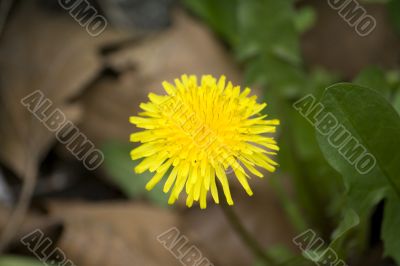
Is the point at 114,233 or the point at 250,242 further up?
the point at 114,233

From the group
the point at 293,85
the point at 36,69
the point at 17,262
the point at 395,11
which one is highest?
the point at 36,69

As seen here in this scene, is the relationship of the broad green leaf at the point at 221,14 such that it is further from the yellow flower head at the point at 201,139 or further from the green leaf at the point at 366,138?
the green leaf at the point at 366,138

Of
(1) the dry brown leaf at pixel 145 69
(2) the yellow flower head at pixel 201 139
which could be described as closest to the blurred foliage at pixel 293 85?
(1) the dry brown leaf at pixel 145 69

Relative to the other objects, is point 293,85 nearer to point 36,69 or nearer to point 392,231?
point 392,231

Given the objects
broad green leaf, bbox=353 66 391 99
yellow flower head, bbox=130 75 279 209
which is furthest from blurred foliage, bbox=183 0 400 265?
yellow flower head, bbox=130 75 279 209

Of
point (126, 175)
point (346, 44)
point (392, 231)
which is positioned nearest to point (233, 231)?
point (126, 175)

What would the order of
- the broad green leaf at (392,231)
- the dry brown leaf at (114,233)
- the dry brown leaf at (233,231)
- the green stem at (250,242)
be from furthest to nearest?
the dry brown leaf at (233,231) < the dry brown leaf at (114,233) < the green stem at (250,242) < the broad green leaf at (392,231)

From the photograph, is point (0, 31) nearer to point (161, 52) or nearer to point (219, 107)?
point (161, 52)
